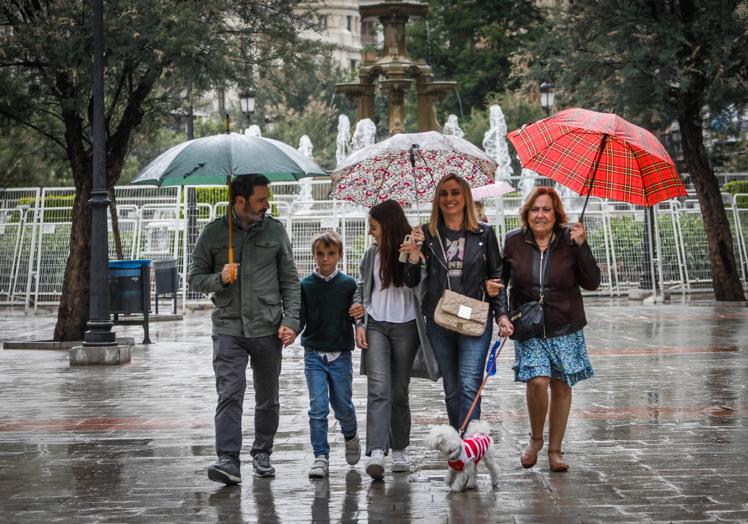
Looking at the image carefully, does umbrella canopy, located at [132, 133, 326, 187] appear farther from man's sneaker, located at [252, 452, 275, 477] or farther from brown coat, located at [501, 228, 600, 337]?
man's sneaker, located at [252, 452, 275, 477]

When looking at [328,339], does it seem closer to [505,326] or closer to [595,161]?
[505,326]

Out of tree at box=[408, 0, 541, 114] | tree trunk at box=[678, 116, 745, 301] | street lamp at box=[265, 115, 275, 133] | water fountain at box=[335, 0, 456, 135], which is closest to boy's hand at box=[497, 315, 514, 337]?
tree trunk at box=[678, 116, 745, 301]

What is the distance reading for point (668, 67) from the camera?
847 inches

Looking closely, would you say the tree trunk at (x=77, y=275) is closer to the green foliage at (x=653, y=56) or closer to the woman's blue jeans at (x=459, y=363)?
the green foliage at (x=653, y=56)

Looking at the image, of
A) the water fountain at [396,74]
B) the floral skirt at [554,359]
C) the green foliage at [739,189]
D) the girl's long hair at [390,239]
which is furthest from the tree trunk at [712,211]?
the girl's long hair at [390,239]

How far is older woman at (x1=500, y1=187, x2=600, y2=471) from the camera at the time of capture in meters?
7.55

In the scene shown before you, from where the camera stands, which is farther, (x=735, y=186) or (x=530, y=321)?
(x=735, y=186)

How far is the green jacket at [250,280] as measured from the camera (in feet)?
24.5

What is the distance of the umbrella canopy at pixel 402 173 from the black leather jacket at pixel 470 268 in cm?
88

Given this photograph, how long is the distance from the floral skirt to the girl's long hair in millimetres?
838

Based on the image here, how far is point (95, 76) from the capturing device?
14.7m

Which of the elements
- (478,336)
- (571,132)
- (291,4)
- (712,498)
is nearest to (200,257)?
(478,336)

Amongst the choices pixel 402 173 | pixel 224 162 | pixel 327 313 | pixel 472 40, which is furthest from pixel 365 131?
pixel 224 162

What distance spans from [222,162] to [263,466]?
181 cm
